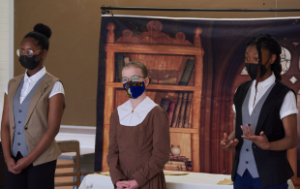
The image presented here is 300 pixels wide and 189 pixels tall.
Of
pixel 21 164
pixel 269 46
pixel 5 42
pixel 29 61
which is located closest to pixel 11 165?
pixel 21 164

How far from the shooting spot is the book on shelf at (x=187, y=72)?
3.36 metres

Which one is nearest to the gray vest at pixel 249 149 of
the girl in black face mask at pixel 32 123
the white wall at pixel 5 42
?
the girl in black face mask at pixel 32 123

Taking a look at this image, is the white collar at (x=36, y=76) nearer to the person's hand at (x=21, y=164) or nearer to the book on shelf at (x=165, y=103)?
the person's hand at (x=21, y=164)

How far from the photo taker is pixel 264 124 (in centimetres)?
178

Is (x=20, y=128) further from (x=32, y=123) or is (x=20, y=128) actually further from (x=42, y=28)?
(x=42, y=28)

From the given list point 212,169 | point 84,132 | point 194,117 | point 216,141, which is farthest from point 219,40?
point 84,132

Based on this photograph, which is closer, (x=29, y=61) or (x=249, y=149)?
(x=249, y=149)

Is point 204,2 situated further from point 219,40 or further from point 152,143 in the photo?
point 152,143

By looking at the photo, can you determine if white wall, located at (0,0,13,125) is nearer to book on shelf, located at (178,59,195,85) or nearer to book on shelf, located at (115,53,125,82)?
book on shelf, located at (115,53,125,82)

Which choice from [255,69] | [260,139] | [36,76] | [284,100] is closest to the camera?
[260,139]

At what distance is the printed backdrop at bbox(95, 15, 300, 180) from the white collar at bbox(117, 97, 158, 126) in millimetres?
1436

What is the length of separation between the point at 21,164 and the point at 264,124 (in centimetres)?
140

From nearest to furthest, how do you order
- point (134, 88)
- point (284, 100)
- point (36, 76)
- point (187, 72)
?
point (284, 100), point (134, 88), point (36, 76), point (187, 72)

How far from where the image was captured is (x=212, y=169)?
3.34 meters
